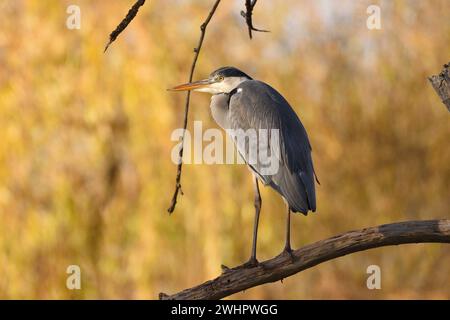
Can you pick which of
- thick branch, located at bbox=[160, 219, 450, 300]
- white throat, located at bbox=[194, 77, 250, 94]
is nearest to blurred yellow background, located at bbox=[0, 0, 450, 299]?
white throat, located at bbox=[194, 77, 250, 94]

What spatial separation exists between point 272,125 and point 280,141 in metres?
0.05

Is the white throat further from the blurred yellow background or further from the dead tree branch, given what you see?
the blurred yellow background

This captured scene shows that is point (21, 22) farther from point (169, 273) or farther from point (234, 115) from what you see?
point (234, 115)

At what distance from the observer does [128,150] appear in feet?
14.4

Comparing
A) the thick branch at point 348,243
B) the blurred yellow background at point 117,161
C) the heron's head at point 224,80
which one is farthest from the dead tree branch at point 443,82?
the blurred yellow background at point 117,161

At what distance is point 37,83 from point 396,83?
6.84 feet

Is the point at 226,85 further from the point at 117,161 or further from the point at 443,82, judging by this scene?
the point at 117,161

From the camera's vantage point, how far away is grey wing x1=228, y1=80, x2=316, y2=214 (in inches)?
77.6

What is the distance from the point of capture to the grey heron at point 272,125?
197 centimetres

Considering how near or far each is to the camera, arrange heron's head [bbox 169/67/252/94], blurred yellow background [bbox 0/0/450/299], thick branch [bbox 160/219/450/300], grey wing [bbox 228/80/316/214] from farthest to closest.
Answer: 1. blurred yellow background [bbox 0/0/450/299]
2. heron's head [bbox 169/67/252/94]
3. grey wing [bbox 228/80/316/214]
4. thick branch [bbox 160/219/450/300]

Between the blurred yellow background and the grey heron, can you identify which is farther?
the blurred yellow background

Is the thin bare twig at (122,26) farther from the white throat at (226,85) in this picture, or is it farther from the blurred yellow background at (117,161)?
the blurred yellow background at (117,161)

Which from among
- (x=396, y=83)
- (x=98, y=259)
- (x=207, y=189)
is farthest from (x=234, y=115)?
(x=396, y=83)

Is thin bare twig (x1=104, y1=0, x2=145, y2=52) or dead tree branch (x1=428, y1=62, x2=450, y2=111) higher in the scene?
thin bare twig (x1=104, y1=0, x2=145, y2=52)
